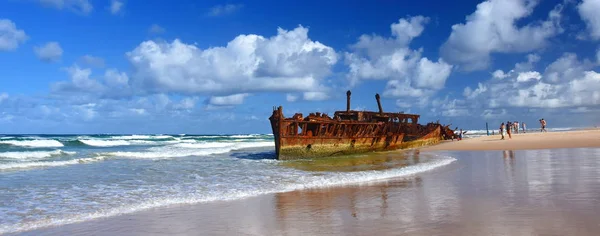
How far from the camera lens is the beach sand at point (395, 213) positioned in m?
5.75

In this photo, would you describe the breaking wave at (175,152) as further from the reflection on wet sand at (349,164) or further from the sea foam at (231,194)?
the sea foam at (231,194)

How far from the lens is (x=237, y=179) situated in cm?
1252

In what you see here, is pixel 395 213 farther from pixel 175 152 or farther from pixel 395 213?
pixel 175 152

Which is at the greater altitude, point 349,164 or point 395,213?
point 349,164

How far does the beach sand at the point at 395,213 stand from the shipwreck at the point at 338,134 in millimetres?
9872

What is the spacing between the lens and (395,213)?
22.3 ft

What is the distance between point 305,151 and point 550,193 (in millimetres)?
12905

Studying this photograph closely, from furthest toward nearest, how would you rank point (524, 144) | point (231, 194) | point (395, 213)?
point (524, 144)
point (231, 194)
point (395, 213)

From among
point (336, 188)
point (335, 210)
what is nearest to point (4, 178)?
point (336, 188)

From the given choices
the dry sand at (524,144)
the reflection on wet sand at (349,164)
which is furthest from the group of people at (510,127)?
the reflection on wet sand at (349,164)

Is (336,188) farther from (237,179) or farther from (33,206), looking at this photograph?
(33,206)

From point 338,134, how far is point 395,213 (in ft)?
48.6

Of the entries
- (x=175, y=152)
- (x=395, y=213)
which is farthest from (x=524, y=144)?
(x=395, y=213)

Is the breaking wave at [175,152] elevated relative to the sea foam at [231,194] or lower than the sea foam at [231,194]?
elevated
